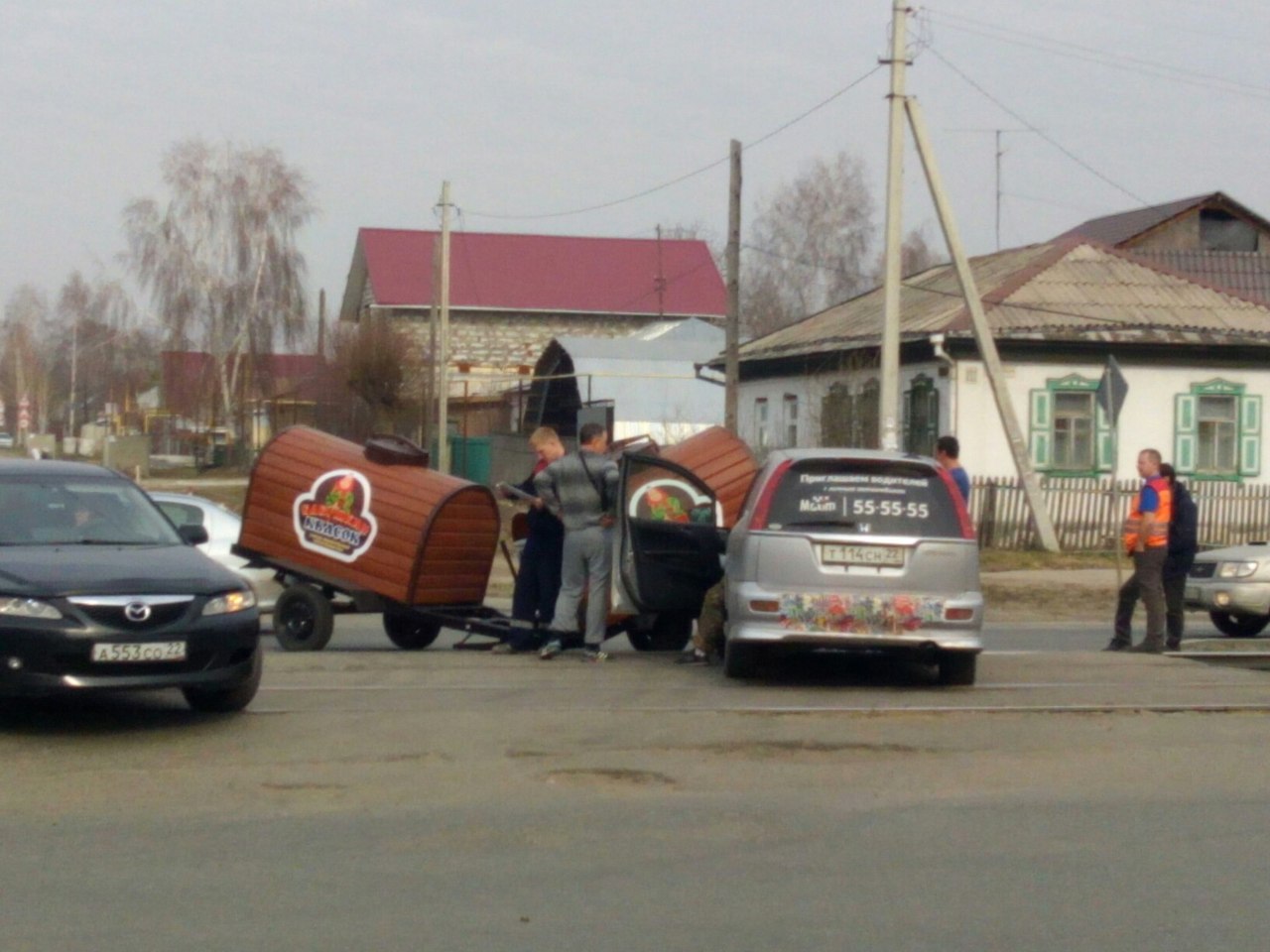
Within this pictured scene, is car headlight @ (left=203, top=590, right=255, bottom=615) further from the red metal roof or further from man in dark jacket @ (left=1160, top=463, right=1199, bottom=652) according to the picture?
the red metal roof

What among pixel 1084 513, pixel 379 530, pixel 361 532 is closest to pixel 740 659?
pixel 379 530

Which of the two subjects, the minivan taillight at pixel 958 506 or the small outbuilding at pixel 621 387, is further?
the small outbuilding at pixel 621 387

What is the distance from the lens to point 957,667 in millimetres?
11172

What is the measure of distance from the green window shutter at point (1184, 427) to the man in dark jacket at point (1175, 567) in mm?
17875

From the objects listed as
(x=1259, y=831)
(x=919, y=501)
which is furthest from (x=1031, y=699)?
(x=1259, y=831)

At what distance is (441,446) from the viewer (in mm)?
39812

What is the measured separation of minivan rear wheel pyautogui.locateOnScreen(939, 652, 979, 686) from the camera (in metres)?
11.0

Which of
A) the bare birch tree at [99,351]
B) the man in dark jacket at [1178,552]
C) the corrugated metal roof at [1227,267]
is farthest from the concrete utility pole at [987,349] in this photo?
the bare birch tree at [99,351]

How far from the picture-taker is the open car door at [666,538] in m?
12.2

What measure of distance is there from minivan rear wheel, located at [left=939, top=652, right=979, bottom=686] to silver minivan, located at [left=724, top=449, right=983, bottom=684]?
0.09 m

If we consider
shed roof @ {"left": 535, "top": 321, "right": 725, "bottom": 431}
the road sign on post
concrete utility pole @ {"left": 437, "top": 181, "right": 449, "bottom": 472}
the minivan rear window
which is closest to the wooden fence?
the road sign on post

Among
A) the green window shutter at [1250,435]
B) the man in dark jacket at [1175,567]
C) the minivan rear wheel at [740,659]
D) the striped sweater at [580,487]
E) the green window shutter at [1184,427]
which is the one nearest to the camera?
the minivan rear wheel at [740,659]

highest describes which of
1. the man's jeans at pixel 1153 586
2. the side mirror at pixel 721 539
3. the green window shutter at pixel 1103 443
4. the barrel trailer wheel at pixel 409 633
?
the green window shutter at pixel 1103 443

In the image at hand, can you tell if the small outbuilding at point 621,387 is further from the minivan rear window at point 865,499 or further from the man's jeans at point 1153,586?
the minivan rear window at point 865,499
